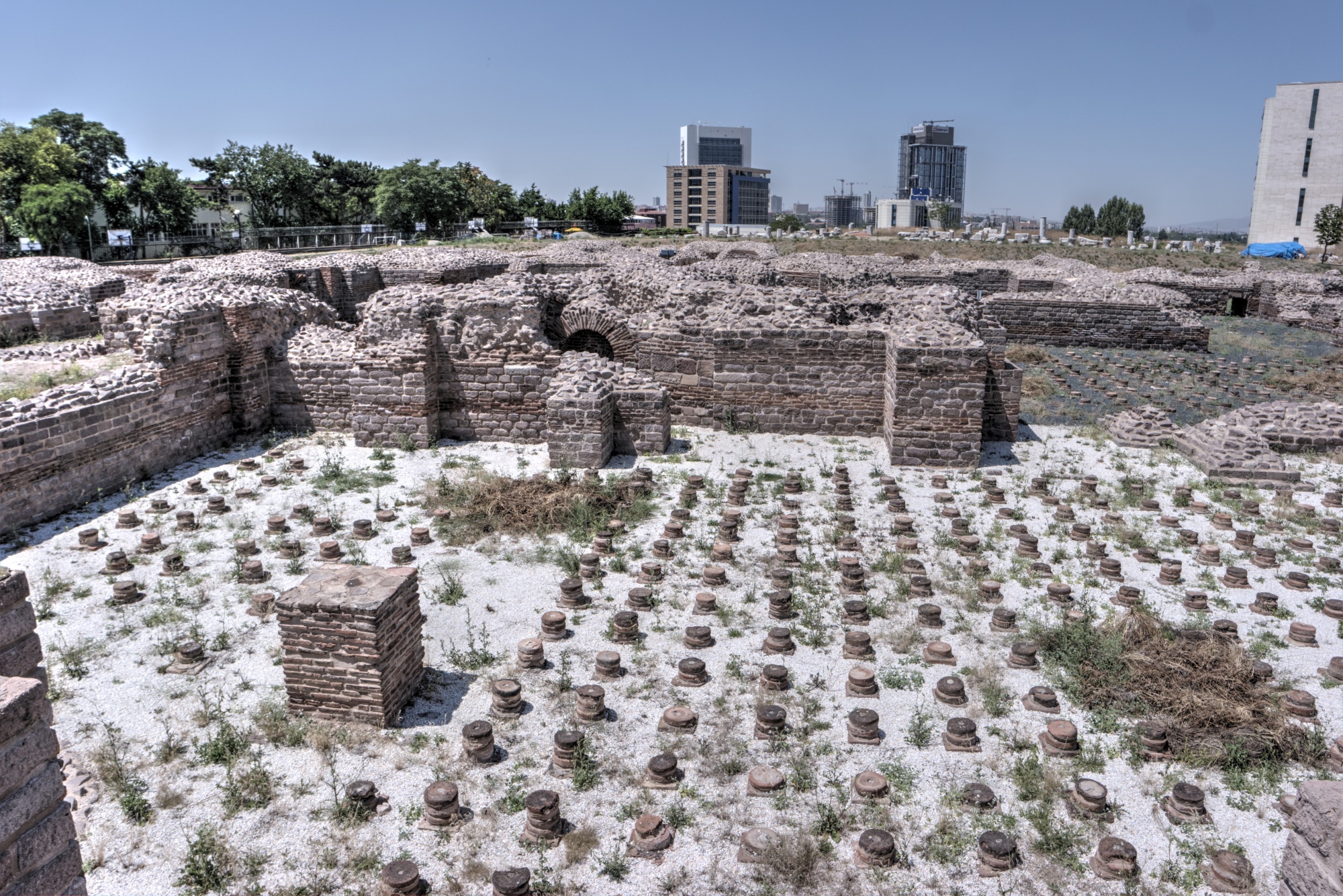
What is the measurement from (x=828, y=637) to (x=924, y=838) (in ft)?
7.02

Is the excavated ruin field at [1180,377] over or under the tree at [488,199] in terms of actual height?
under

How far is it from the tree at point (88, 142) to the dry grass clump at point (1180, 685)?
46708 millimetres

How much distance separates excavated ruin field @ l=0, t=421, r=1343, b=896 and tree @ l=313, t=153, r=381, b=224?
1841 inches

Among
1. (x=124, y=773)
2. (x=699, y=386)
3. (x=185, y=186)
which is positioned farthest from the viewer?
(x=185, y=186)

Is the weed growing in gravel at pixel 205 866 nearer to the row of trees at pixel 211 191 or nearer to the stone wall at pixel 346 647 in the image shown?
the stone wall at pixel 346 647

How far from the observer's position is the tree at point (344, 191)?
50969 millimetres

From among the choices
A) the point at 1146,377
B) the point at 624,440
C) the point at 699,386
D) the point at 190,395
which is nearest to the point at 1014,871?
the point at 624,440

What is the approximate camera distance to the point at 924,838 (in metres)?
4.36

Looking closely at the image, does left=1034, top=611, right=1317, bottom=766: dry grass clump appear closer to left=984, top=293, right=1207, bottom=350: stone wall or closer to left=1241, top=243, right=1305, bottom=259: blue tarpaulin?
left=984, top=293, right=1207, bottom=350: stone wall

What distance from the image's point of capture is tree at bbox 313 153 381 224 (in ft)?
167

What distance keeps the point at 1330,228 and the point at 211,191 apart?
7129cm

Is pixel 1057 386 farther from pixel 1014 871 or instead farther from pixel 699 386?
pixel 1014 871

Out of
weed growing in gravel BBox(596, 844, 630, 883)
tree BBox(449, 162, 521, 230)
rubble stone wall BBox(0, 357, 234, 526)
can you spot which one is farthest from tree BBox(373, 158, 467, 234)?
weed growing in gravel BBox(596, 844, 630, 883)

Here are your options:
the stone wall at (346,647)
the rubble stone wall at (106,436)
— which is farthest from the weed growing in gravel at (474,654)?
the rubble stone wall at (106,436)
